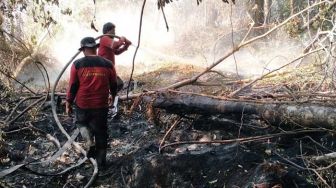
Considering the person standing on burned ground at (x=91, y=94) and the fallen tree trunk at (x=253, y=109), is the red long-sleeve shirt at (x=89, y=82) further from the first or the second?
the fallen tree trunk at (x=253, y=109)

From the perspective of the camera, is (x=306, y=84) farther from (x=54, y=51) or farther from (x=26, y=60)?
(x=54, y=51)

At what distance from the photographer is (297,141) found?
5102mm

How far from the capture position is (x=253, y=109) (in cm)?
542

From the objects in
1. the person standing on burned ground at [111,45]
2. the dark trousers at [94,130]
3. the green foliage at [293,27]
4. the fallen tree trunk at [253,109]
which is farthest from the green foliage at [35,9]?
the green foliage at [293,27]

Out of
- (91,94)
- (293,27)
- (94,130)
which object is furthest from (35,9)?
(293,27)

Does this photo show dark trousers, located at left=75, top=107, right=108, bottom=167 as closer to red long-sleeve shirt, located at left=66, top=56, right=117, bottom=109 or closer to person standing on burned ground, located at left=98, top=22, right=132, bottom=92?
red long-sleeve shirt, located at left=66, top=56, right=117, bottom=109

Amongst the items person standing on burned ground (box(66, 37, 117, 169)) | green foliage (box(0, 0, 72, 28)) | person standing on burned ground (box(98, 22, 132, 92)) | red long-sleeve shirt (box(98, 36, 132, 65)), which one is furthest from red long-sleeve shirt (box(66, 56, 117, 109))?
red long-sleeve shirt (box(98, 36, 132, 65))

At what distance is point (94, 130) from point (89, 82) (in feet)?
2.14

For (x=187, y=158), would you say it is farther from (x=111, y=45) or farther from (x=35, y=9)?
(x=35, y=9)

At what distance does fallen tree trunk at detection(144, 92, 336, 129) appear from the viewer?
15.7 ft

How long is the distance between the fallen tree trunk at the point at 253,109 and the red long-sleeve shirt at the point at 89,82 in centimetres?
97

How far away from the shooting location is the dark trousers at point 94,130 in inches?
214

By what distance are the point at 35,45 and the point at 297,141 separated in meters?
11.0

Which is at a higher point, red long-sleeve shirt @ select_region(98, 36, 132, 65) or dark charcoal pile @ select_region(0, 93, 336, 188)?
red long-sleeve shirt @ select_region(98, 36, 132, 65)
